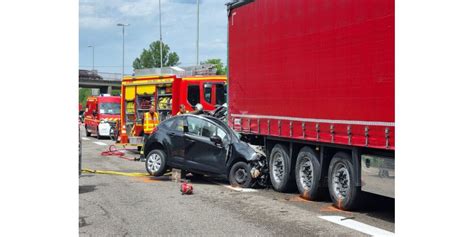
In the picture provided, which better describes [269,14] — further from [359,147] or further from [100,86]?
[100,86]

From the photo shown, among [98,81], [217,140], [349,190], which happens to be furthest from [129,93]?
[98,81]

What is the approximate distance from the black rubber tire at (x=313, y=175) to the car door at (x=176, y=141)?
10.1 ft

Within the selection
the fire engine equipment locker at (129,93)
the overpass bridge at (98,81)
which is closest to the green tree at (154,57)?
the overpass bridge at (98,81)

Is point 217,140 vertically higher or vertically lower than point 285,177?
higher

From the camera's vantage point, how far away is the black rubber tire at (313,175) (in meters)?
10.5

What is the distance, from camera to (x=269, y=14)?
11781mm

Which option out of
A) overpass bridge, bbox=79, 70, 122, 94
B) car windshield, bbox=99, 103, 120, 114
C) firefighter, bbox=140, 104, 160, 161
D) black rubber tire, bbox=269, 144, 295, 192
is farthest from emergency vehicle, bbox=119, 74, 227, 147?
overpass bridge, bbox=79, 70, 122, 94

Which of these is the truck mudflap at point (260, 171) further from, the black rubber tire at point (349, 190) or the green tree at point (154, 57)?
the green tree at point (154, 57)

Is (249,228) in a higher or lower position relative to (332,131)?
lower

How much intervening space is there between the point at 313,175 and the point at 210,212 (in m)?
2.18

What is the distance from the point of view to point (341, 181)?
980 centimetres

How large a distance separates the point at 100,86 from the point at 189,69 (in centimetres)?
7318

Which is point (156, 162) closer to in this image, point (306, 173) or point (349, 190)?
point (306, 173)
